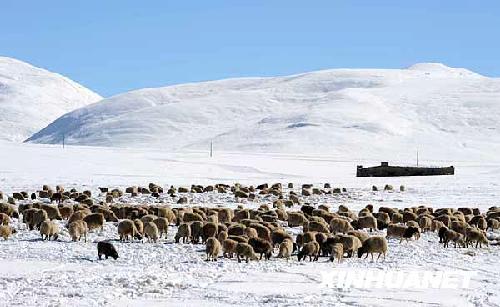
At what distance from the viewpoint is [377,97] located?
16375 cm

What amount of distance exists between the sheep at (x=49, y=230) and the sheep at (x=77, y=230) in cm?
38

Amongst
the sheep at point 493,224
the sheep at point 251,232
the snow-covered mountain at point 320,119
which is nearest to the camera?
the sheep at point 251,232

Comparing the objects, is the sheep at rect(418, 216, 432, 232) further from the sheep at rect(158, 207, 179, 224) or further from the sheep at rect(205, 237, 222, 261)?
the sheep at rect(205, 237, 222, 261)

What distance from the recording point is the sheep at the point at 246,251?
14.7 meters

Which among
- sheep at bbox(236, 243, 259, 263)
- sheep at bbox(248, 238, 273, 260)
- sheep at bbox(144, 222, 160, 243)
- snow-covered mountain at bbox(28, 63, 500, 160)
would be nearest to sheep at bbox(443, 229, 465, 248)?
sheep at bbox(248, 238, 273, 260)

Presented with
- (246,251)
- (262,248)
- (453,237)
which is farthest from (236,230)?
(453,237)

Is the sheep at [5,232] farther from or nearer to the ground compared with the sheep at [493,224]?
nearer to the ground

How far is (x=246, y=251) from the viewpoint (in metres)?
14.7

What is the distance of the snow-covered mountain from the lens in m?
126

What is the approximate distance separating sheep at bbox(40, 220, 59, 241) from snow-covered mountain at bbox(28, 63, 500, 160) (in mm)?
93118

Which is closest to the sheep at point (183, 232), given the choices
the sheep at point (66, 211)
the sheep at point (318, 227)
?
the sheep at point (318, 227)

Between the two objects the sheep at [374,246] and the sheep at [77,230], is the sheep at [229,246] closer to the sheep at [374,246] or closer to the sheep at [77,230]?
the sheep at [374,246]

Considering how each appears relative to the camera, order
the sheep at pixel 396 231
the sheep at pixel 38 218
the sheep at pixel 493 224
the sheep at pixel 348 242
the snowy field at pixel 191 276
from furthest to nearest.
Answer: the sheep at pixel 493 224, the sheep at pixel 38 218, the sheep at pixel 396 231, the sheep at pixel 348 242, the snowy field at pixel 191 276

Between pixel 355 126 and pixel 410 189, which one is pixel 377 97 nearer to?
pixel 355 126
